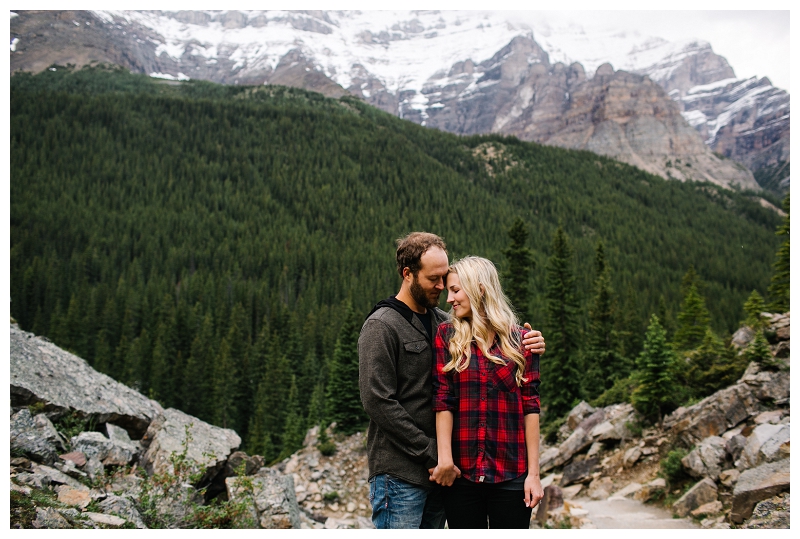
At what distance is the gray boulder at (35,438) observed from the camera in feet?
23.1

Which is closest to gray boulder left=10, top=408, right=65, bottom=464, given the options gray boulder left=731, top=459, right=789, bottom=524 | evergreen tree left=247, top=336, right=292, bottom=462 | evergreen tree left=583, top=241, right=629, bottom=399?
gray boulder left=731, top=459, right=789, bottom=524

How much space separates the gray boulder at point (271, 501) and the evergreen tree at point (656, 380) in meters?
9.54

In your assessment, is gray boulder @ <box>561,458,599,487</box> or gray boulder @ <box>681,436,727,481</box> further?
gray boulder @ <box>561,458,599,487</box>

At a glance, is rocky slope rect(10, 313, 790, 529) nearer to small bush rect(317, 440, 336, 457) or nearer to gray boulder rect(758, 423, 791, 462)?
gray boulder rect(758, 423, 791, 462)

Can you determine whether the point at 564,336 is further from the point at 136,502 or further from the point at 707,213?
the point at 707,213

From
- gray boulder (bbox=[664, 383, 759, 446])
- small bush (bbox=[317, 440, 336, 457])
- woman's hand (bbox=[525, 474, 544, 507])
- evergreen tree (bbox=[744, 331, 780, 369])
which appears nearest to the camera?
woman's hand (bbox=[525, 474, 544, 507])

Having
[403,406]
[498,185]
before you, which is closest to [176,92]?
[498,185]

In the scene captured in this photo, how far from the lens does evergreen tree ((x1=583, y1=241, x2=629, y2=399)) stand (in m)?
22.5

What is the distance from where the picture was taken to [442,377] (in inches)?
146

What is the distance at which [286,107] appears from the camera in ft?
563

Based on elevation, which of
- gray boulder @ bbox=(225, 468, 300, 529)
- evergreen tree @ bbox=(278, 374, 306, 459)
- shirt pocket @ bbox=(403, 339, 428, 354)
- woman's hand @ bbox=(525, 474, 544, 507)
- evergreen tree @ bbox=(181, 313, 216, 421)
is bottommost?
evergreen tree @ bbox=(181, 313, 216, 421)

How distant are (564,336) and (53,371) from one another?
18965mm

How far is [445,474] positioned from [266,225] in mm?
120000

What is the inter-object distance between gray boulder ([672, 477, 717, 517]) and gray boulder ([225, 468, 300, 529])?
22.8 ft
